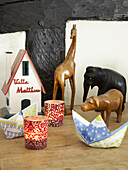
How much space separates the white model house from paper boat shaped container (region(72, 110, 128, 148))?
1.24ft

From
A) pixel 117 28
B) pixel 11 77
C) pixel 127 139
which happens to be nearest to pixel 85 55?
pixel 117 28

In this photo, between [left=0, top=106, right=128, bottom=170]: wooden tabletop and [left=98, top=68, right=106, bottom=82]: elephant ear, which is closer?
[left=0, top=106, right=128, bottom=170]: wooden tabletop

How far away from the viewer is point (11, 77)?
3.65 feet

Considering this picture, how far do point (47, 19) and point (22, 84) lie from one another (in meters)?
0.40

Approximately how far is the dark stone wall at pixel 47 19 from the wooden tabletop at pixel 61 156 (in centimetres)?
56

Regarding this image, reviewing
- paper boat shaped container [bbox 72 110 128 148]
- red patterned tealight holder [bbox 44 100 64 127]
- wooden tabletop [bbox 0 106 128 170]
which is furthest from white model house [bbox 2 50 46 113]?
paper boat shaped container [bbox 72 110 128 148]

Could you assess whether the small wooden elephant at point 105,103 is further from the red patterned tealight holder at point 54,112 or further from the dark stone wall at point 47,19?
the dark stone wall at point 47,19

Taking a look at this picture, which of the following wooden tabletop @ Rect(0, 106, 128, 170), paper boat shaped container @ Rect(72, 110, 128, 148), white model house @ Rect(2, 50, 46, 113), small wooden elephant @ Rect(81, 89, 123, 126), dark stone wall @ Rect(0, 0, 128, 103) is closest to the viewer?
wooden tabletop @ Rect(0, 106, 128, 170)

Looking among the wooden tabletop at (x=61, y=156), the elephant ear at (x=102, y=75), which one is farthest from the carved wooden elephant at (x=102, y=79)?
the wooden tabletop at (x=61, y=156)

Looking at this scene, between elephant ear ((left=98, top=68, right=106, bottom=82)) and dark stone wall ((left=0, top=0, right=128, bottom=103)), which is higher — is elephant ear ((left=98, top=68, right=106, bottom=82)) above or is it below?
below

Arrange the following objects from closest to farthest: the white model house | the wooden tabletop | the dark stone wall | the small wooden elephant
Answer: the wooden tabletop, the small wooden elephant, the white model house, the dark stone wall

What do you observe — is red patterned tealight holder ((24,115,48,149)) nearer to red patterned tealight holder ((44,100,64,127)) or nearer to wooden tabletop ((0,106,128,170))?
wooden tabletop ((0,106,128,170))

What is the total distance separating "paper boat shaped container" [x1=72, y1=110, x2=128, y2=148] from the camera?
0.75 metres

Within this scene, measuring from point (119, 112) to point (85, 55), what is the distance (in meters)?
0.48
